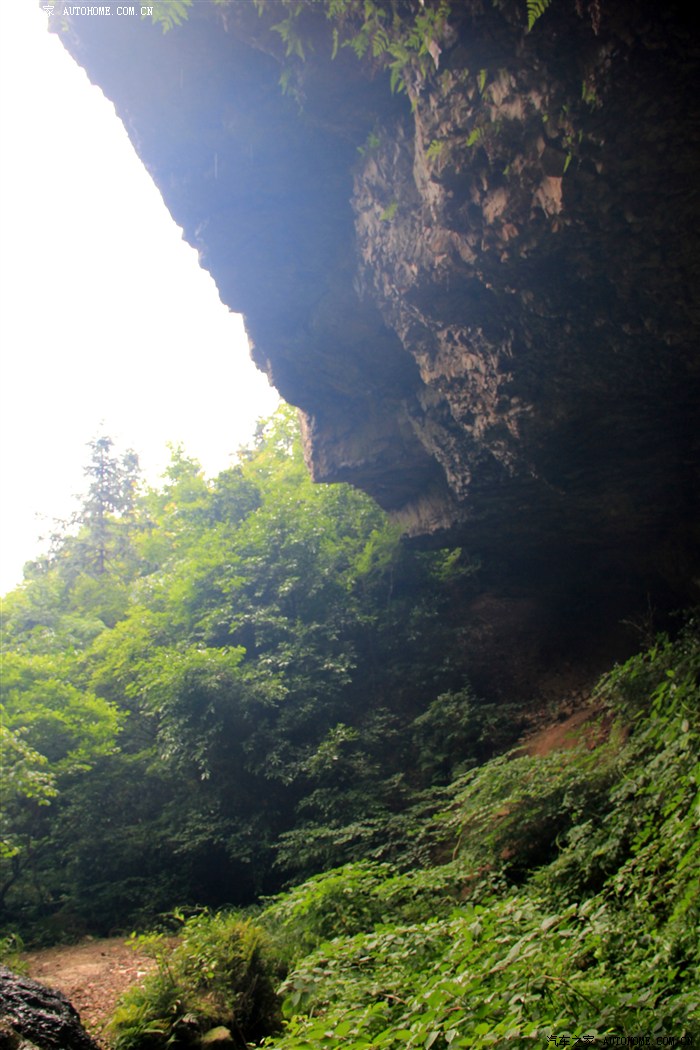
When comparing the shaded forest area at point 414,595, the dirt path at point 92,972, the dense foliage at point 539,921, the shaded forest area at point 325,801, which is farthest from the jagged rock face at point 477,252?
the dirt path at point 92,972

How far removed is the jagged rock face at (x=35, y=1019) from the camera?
3.92m

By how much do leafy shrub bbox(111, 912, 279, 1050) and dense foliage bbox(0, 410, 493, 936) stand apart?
285 centimetres

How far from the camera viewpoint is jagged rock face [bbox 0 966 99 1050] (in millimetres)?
3924

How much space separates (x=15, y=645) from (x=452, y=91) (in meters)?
16.2

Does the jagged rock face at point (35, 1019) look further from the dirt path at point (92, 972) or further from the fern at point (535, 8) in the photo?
the fern at point (535, 8)

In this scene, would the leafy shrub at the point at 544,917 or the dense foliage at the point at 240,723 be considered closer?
the leafy shrub at the point at 544,917

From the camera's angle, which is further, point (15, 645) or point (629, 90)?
point (15, 645)

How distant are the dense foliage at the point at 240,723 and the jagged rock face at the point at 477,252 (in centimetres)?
277

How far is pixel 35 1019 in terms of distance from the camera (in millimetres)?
4312

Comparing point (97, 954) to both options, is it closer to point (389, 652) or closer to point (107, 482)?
point (389, 652)

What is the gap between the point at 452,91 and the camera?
18.5 feet

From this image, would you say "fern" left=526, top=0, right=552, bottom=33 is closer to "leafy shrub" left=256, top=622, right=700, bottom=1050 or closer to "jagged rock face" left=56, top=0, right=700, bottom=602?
"jagged rock face" left=56, top=0, right=700, bottom=602

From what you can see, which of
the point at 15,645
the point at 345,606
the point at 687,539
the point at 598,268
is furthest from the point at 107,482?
the point at 598,268

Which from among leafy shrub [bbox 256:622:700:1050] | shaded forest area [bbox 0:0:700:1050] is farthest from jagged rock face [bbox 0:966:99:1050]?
leafy shrub [bbox 256:622:700:1050]
